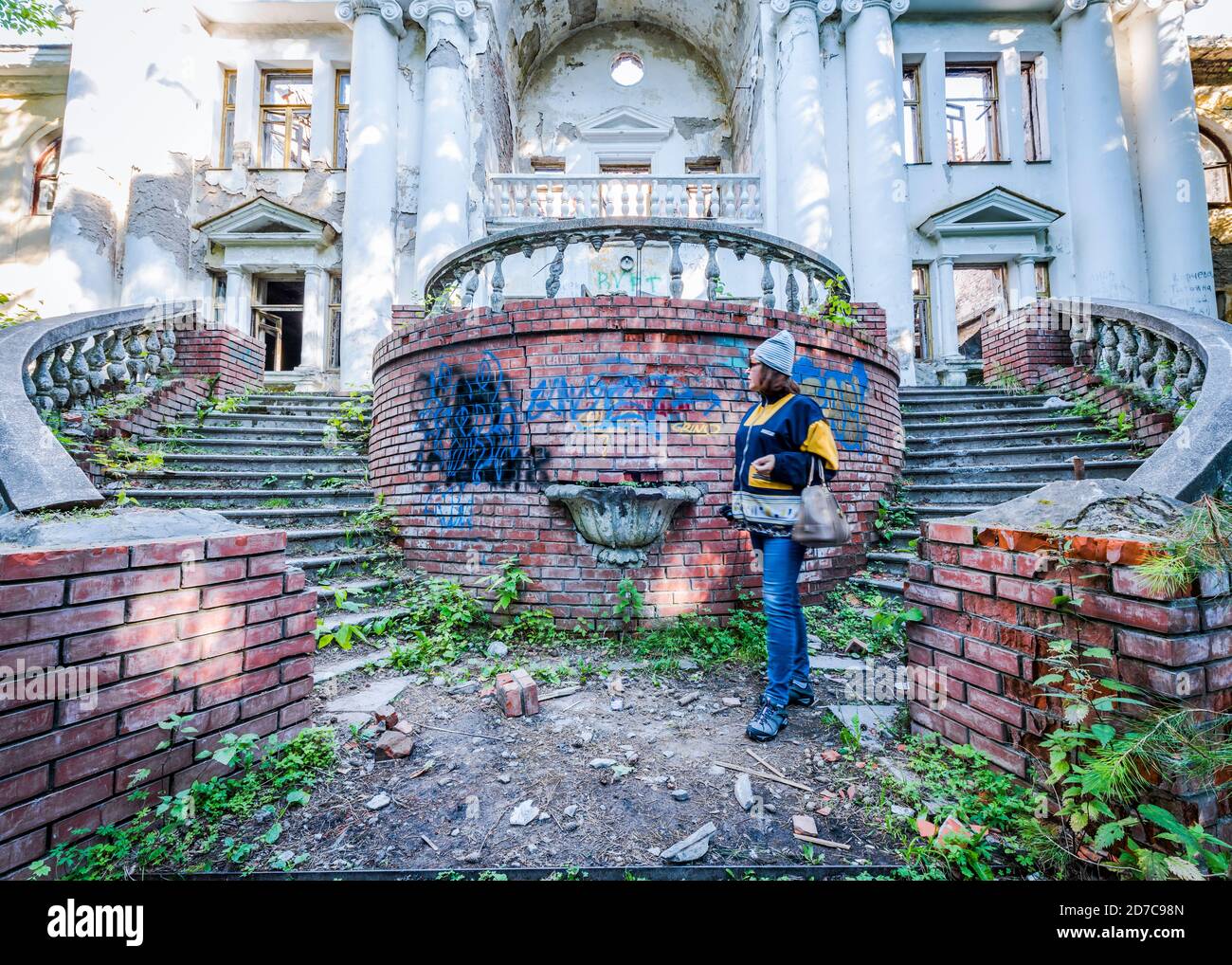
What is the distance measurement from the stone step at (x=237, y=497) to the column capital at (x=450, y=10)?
939 cm

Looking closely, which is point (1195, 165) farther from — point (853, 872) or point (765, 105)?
point (853, 872)

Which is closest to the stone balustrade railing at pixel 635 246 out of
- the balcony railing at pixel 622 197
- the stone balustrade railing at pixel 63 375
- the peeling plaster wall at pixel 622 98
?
the stone balustrade railing at pixel 63 375

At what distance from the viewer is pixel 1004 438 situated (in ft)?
17.4

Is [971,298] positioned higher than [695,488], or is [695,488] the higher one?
[971,298]

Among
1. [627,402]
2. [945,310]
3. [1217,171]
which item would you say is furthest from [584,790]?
[1217,171]

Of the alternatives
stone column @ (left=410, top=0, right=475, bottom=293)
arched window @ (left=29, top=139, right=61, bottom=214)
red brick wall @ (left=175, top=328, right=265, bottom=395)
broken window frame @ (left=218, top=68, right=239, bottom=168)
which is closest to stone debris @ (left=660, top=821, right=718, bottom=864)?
red brick wall @ (left=175, top=328, right=265, bottom=395)

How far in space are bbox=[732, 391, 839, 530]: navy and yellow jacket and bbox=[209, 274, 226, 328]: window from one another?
12387 millimetres

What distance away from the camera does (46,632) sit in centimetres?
145

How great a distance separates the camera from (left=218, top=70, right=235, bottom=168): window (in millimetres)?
11062

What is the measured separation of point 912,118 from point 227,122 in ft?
47.0

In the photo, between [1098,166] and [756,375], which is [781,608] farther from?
[1098,166]

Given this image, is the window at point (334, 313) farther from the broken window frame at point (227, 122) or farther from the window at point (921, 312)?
the window at point (921, 312)
